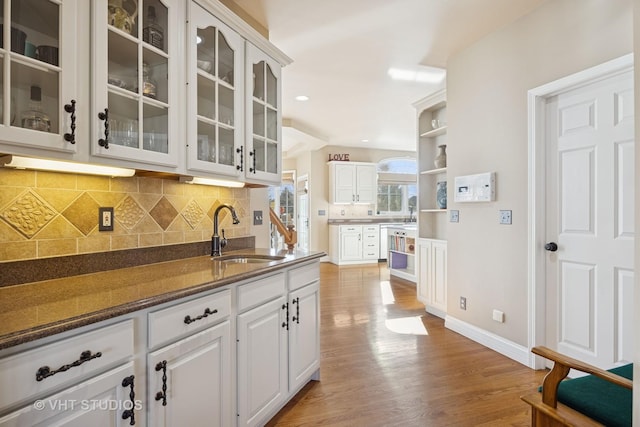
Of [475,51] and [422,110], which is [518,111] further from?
[422,110]

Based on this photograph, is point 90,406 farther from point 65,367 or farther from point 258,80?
point 258,80

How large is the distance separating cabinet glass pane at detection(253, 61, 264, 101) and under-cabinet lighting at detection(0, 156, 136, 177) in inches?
42.1

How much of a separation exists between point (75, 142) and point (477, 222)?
3.02 metres

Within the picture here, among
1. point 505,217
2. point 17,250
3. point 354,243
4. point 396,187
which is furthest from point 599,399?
point 396,187

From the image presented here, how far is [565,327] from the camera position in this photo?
2500 mm

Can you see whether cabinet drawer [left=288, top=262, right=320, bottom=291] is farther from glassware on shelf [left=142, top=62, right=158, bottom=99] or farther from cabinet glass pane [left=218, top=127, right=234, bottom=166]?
glassware on shelf [left=142, top=62, right=158, bottom=99]

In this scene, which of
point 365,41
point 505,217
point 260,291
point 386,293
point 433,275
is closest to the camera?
point 260,291

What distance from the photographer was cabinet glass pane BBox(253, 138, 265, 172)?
7.85 feet

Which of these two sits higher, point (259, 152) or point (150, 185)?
point (259, 152)

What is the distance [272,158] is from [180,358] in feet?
5.23

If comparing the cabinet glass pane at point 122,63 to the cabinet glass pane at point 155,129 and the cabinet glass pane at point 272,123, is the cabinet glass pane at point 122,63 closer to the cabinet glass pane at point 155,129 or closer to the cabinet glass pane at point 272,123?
the cabinet glass pane at point 155,129

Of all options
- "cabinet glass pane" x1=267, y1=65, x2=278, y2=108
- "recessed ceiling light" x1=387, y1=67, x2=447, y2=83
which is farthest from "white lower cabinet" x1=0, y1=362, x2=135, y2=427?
"recessed ceiling light" x1=387, y1=67, x2=447, y2=83

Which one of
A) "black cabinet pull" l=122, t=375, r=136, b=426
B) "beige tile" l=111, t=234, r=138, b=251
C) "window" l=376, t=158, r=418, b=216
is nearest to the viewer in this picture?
"black cabinet pull" l=122, t=375, r=136, b=426

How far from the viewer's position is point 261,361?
5.88 ft
